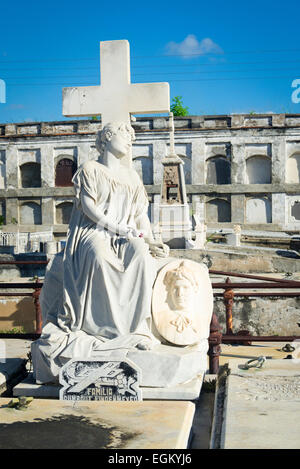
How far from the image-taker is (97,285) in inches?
159

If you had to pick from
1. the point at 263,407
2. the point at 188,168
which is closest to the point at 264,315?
the point at 263,407

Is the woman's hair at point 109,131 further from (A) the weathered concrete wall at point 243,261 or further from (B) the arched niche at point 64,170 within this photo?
(B) the arched niche at point 64,170

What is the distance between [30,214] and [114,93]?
104 ft

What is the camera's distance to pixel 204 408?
155 inches

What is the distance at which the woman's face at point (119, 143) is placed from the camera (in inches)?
177

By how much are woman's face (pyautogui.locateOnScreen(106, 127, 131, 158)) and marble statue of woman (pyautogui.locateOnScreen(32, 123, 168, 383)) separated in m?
0.18

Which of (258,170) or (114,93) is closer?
(114,93)

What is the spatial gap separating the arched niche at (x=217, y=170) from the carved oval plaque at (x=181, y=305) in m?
30.8

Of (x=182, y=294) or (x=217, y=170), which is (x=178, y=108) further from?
(x=182, y=294)
